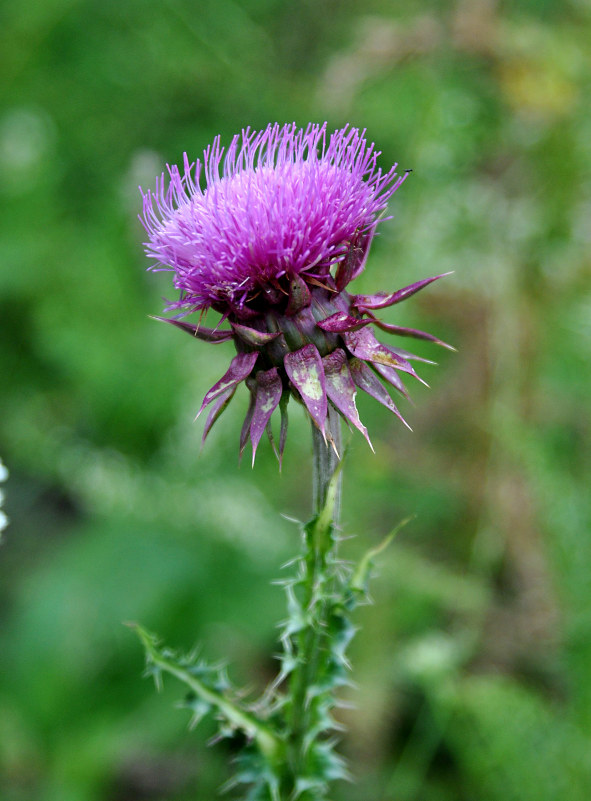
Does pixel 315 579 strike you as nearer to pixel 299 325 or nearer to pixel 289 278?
pixel 299 325

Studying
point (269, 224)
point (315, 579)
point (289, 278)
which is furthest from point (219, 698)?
point (269, 224)

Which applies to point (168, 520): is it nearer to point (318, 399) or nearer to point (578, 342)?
point (578, 342)

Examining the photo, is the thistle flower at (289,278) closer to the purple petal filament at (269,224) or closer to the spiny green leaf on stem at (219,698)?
the purple petal filament at (269,224)

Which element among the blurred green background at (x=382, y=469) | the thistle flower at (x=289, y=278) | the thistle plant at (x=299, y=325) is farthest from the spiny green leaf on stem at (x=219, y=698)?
the blurred green background at (x=382, y=469)

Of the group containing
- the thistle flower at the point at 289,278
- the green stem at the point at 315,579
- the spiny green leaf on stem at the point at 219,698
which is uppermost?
the thistle flower at the point at 289,278

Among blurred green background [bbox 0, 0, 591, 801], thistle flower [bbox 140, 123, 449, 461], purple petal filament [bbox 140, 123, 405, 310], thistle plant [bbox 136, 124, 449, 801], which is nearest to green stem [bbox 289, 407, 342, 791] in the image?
thistle plant [bbox 136, 124, 449, 801]

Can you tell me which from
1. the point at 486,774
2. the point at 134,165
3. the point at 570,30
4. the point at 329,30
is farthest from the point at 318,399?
the point at 329,30

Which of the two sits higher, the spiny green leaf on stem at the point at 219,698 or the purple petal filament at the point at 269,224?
the purple petal filament at the point at 269,224
